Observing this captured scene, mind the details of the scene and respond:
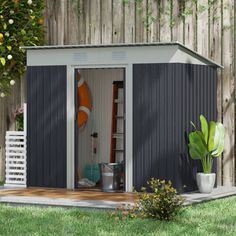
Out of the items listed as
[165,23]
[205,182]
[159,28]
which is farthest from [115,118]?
[205,182]

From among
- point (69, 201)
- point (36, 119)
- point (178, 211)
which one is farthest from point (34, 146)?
point (178, 211)

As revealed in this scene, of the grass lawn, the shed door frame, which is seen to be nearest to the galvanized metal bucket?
the shed door frame

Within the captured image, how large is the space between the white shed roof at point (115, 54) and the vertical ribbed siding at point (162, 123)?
127 millimetres

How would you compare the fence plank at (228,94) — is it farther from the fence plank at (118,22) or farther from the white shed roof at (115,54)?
the fence plank at (118,22)

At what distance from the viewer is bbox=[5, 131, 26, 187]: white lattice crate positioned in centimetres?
1326

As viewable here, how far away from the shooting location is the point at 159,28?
13.7 metres

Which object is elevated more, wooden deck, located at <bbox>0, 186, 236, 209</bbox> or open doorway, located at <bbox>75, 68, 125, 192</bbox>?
open doorway, located at <bbox>75, 68, 125, 192</bbox>

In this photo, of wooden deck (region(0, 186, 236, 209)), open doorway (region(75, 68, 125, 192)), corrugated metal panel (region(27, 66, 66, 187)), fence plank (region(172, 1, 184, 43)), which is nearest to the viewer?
wooden deck (region(0, 186, 236, 209))

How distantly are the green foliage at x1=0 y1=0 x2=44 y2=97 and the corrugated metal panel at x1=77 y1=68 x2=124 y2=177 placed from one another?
1058mm

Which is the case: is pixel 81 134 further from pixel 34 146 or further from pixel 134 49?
pixel 134 49

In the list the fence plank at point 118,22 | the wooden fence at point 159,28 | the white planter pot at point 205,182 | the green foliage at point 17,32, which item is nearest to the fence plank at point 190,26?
the wooden fence at point 159,28

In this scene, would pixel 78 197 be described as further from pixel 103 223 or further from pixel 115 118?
pixel 115 118

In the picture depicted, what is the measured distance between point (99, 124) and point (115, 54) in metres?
2.03

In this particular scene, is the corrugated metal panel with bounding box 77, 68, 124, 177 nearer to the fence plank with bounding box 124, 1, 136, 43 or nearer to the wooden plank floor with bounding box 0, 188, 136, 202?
the fence plank with bounding box 124, 1, 136, 43
